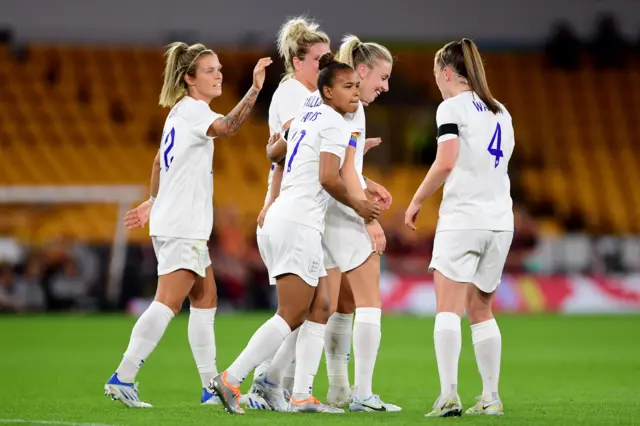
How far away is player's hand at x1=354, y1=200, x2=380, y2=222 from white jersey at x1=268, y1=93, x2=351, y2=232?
8.4 inches

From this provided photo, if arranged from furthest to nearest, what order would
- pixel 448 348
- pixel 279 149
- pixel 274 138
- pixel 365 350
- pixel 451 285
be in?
pixel 274 138 < pixel 279 149 < pixel 365 350 < pixel 451 285 < pixel 448 348

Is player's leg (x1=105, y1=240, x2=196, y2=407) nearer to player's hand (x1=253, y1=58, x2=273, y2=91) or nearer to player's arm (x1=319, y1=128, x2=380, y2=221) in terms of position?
player's hand (x1=253, y1=58, x2=273, y2=91)

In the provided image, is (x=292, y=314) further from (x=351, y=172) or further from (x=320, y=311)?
(x=351, y=172)

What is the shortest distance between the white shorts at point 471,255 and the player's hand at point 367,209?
405 millimetres

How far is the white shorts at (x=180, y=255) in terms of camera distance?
7.29 m

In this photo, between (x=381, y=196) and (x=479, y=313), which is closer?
(x=479, y=313)

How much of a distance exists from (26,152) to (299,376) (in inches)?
655

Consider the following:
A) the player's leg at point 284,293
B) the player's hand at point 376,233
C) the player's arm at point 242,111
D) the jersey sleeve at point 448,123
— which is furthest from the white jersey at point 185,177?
the jersey sleeve at point 448,123

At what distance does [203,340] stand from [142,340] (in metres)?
0.49

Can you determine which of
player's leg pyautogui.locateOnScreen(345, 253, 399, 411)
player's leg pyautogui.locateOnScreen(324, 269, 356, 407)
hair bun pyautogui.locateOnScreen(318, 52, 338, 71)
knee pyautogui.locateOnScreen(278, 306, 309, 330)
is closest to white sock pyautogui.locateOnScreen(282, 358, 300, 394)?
player's leg pyautogui.locateOnScreen(324, 269, 356, 407)

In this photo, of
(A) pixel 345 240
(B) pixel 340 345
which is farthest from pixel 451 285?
(B) pixel 340 345

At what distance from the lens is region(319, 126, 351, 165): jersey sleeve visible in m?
6.49

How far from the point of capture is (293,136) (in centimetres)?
674

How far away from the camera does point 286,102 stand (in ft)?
24.2
